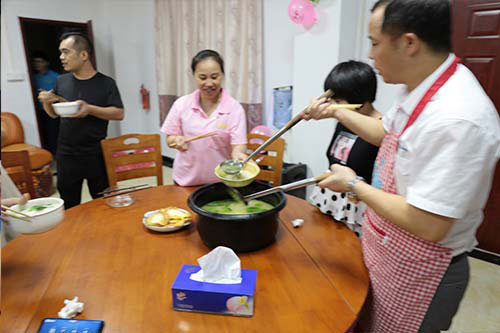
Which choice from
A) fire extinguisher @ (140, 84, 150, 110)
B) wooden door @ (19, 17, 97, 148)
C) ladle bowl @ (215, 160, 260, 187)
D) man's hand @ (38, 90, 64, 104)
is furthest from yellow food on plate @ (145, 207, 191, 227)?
wooden door @ (19, 17, 97, 148)

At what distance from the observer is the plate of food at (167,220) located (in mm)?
1439

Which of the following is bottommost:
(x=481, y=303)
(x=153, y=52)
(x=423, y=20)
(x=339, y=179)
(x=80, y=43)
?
(x=481, y=303)

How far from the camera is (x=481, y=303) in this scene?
7.31 feet

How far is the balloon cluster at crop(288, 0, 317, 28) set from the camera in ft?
9.57

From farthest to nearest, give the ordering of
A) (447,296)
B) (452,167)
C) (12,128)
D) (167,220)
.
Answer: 1. (12,128)
2. (167,220)
3. (447,296)
4. (452,167)

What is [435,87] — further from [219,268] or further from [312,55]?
[312,55]

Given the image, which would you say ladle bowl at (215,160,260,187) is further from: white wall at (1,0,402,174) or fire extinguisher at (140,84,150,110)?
fire extinguisher at (140,84,150,110)

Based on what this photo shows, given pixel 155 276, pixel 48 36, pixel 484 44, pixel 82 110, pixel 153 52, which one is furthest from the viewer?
pixel 48 36

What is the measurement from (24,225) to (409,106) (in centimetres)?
128

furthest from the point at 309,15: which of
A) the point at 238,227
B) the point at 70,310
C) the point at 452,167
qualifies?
the point at 70,310

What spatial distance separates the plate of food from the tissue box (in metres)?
0.47

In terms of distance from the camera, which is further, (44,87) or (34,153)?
(44,87)

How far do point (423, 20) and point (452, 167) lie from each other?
39 centimetres

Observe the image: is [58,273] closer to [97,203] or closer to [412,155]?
[97,203]
